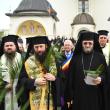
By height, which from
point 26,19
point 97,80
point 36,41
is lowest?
point 97,80

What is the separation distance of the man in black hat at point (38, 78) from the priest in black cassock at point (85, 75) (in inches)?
26.3

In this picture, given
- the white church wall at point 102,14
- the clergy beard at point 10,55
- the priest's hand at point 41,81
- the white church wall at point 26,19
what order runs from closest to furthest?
the priest's hand at point 41,81 < the clergy beard at point 10,55 < the white church wall at point 26,19 < the white church wall at point 102,14

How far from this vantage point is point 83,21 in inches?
2034

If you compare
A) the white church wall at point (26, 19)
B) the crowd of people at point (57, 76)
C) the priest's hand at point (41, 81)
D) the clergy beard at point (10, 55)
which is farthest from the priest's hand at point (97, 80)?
the white church wall at point (26, 19)

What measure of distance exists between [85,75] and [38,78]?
961 mm

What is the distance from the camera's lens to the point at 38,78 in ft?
21.8

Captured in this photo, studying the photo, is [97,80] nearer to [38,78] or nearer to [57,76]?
[57,76]

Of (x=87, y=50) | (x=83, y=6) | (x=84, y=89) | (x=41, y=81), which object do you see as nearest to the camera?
(x=41, y=81)

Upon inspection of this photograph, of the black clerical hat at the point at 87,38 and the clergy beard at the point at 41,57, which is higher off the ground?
the black clerical hat at the point at 87,38

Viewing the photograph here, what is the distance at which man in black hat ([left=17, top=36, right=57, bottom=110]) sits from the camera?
6645 mm

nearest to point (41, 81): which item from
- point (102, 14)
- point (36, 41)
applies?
point (36, 41)

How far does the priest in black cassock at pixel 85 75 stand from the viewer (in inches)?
287

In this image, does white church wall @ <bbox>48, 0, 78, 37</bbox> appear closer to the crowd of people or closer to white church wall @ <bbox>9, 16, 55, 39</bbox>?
white church wall @ <bbox>9, 16, 55, 39</bbox>

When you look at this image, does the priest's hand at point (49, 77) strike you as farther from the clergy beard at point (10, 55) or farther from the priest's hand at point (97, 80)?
the clergy beard at point (10, 55)
